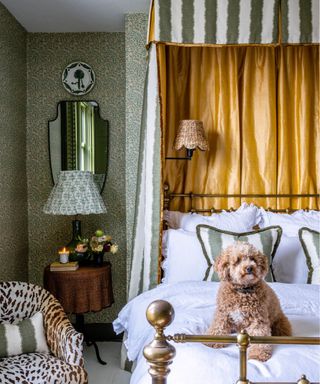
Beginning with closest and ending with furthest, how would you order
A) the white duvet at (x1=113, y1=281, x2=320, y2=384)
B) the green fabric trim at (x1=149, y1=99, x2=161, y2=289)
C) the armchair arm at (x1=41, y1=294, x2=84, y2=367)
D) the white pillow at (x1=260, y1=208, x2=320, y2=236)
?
1. the white duvet at (x1=113, y1=281, x2=320, y2=384)
2. the armchair arm at (x1=41, y1=294, x2=84, y2=367)
3. the green fabric trim at (x1=149, y1=99, x2=161, y2=289)
4. the white pillow at (x1=260, y1=208, x2=320, y2=236)

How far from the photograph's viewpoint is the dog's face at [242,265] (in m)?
1.80

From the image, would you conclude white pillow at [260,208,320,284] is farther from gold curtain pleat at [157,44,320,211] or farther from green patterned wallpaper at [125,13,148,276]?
green patterned wallpaper at [125,13,148,276]

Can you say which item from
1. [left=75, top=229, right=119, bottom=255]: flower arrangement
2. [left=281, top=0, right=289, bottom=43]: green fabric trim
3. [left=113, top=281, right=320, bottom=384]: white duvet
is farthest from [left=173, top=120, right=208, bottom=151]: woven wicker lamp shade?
[left=113, top=281, right=320, bottom=384]: white duvet

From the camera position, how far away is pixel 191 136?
3051mm

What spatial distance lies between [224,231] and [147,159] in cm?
67

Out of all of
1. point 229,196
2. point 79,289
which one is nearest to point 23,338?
point 79,289

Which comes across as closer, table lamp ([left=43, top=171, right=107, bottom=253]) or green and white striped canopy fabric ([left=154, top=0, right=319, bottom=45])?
green and white striped canopy fabric ([left=154, top=0, right=319, bottom=45])

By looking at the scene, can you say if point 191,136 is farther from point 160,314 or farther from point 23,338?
point 160,314

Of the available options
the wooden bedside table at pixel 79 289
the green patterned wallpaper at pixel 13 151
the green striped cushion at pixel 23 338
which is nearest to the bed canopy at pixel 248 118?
the wooden bedside table at pixel 79 289

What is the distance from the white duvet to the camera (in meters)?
1.52

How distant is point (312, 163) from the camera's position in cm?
334

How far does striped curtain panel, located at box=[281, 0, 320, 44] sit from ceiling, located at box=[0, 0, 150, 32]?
94 cm

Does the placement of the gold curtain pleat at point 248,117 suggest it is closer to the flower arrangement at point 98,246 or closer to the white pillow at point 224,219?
the white pillow at point 224,219

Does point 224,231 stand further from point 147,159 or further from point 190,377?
point 190,377
